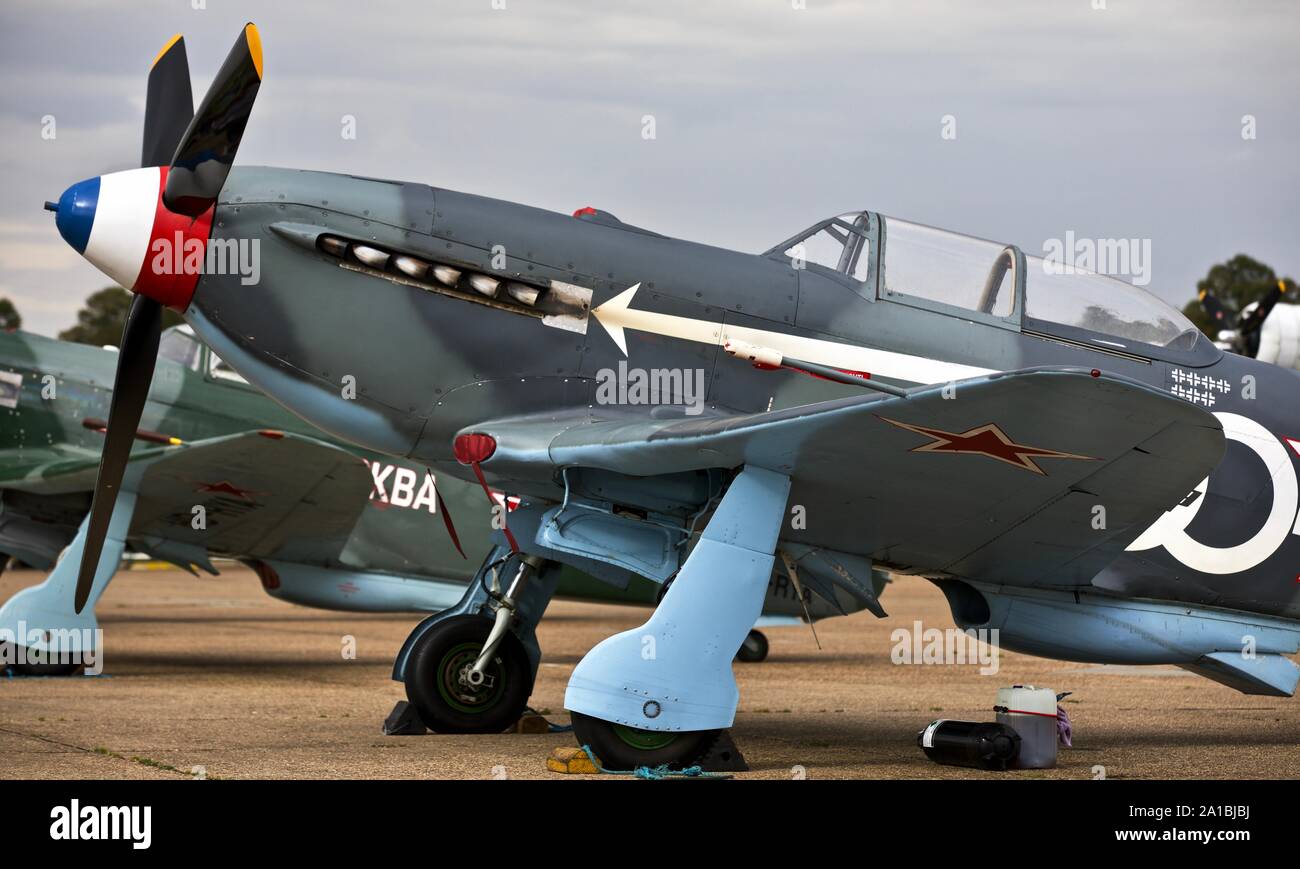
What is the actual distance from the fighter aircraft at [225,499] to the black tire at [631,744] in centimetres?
524

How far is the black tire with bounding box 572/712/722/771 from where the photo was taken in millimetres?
5883

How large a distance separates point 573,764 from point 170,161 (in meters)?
3.89

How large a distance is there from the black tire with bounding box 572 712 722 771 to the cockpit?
237cm

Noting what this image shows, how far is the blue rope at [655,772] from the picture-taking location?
5809 millimetres

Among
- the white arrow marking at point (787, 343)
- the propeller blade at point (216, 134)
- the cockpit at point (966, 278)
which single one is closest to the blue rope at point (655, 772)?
the white arrow marking at point (787, 343)

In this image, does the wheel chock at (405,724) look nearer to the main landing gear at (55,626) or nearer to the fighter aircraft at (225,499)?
the fighter aircraft at (225,499)

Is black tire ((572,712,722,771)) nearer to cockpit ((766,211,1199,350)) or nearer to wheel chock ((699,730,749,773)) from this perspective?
wheel chock ((699,730,749,773))

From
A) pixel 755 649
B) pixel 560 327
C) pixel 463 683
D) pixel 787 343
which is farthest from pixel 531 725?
pixel 755 649

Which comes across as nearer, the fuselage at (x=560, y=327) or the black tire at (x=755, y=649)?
the fuselage at (x=560, y=327)

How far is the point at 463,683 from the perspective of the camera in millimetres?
7473

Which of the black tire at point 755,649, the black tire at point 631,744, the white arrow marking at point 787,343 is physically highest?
the white arrow marking at point 787,343

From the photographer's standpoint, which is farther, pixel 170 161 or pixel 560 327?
pixel 170 161

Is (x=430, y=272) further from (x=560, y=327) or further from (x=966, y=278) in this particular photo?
(x=966, y=278)

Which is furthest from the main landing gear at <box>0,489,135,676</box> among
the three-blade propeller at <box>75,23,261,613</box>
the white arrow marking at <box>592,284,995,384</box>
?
the white arrow marking at <box>592,284,995,384</box>
